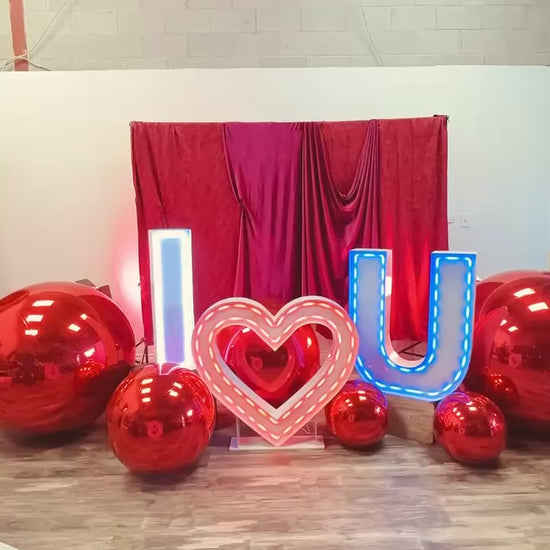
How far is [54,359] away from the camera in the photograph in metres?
1.97

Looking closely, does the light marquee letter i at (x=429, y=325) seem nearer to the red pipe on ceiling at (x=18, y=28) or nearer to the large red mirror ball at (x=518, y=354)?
the large red mirror ball at (x=518, y=354)

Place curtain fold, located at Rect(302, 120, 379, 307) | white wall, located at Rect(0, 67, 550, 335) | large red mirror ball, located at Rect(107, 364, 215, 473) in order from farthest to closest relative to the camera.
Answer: white wall, located at Rect(0, 67, 550, 335)
curtain fold, located at Rect(302, 120, 379, 307)
large red mirror ball, located at Rect(107, 364, 215, 473)

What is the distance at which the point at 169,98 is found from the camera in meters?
3.07

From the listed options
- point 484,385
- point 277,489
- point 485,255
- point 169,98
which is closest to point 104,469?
point 277,489

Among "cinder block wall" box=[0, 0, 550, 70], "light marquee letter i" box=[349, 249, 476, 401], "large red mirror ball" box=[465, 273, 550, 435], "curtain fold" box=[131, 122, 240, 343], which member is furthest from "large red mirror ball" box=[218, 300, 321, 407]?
"cinder block wall" box=[0, 0, 550, 70]

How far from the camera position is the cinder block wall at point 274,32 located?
124 inches

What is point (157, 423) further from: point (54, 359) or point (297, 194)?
point (297, 194)

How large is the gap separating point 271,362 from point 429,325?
0.66 meters

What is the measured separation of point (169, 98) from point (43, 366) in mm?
1822

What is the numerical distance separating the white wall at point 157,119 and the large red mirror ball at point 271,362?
4.08 ft

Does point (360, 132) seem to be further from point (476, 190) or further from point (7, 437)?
point (7, 437)

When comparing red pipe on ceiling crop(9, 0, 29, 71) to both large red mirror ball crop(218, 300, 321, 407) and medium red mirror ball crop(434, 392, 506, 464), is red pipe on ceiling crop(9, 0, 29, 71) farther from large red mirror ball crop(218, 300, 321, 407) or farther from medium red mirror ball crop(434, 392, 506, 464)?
medium red mirror ball crop(434, 392, 506, 464)

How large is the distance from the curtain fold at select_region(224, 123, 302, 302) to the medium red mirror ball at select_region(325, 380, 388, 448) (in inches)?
42.6

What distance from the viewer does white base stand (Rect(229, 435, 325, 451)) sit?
6.80ft
